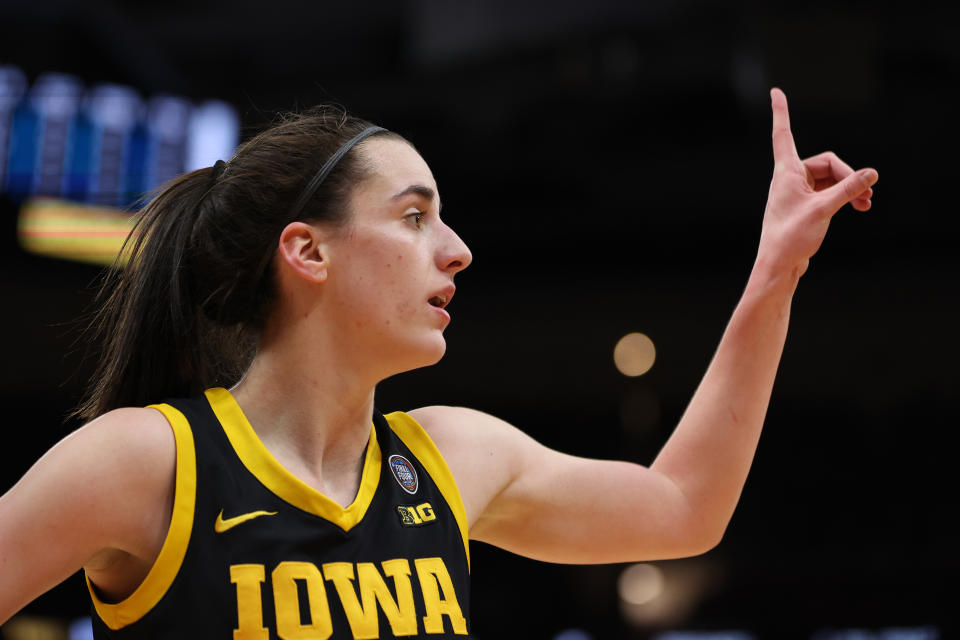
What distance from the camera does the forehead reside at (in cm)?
154

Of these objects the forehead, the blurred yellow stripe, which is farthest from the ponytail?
the blurred yellow stripe

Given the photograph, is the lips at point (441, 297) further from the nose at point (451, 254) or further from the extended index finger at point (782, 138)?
the extended index finger at point (782, 138)

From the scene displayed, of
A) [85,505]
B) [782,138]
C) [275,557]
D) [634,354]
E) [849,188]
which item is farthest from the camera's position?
[634,354]

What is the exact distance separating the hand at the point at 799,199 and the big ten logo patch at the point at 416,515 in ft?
2.03

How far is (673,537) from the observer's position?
1.73m

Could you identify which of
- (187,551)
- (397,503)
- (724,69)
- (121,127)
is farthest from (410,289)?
(724,69)

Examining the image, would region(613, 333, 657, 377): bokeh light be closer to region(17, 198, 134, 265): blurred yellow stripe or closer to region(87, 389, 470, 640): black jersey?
region(17, 198, 134, 265): blurred yellow stripe

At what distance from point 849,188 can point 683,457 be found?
1.54 ft

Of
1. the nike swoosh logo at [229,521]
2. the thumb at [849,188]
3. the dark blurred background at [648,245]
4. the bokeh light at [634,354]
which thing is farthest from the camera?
the bokeh light at [634,354]

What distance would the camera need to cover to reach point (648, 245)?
271 inches

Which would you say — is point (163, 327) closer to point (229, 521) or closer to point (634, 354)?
point (229, 521)

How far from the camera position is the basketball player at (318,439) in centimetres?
131

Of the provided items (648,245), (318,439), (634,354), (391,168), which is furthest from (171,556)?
(634,354)

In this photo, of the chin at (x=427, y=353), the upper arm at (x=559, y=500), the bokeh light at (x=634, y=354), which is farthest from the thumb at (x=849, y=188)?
the bokeh light at (x=634, y=354)
